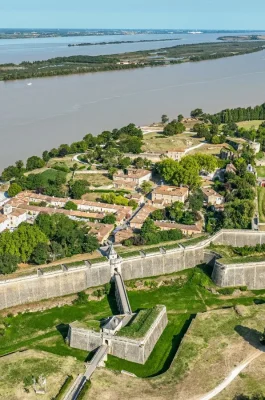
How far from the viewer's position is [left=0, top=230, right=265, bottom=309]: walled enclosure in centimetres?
1884

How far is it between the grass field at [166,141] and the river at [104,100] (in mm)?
6249

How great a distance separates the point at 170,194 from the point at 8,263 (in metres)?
12.7

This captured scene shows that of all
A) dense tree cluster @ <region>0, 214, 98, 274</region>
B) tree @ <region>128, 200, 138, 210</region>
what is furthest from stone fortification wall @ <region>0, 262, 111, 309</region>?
tree @ <region>128, 200, 138, 210</region>

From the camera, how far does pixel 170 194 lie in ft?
96.8

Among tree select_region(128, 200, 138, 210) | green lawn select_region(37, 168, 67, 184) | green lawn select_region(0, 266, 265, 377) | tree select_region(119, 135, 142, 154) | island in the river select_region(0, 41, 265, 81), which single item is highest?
island in the river select_region(0, 41, 265, 81)

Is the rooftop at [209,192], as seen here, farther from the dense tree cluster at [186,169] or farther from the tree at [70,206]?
the tree at [70,206]

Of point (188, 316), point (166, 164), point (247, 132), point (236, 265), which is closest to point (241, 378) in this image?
point (188, 316)

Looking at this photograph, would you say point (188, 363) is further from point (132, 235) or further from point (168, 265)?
point (132, 235)

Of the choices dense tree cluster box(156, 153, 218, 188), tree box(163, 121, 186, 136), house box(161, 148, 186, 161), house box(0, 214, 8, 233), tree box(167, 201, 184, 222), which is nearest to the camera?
house box(0, 214, 8, 233)

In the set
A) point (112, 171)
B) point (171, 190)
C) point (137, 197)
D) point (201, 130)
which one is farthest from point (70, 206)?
point (201, 130)

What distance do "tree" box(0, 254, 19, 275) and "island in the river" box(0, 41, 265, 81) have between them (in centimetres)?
6248

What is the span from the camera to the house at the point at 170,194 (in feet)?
96.5

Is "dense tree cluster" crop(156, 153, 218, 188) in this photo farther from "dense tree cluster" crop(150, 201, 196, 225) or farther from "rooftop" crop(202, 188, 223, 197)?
"dense tree cluster" crop(150, 201, 196, 225)

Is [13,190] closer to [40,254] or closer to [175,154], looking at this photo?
[40,254]
